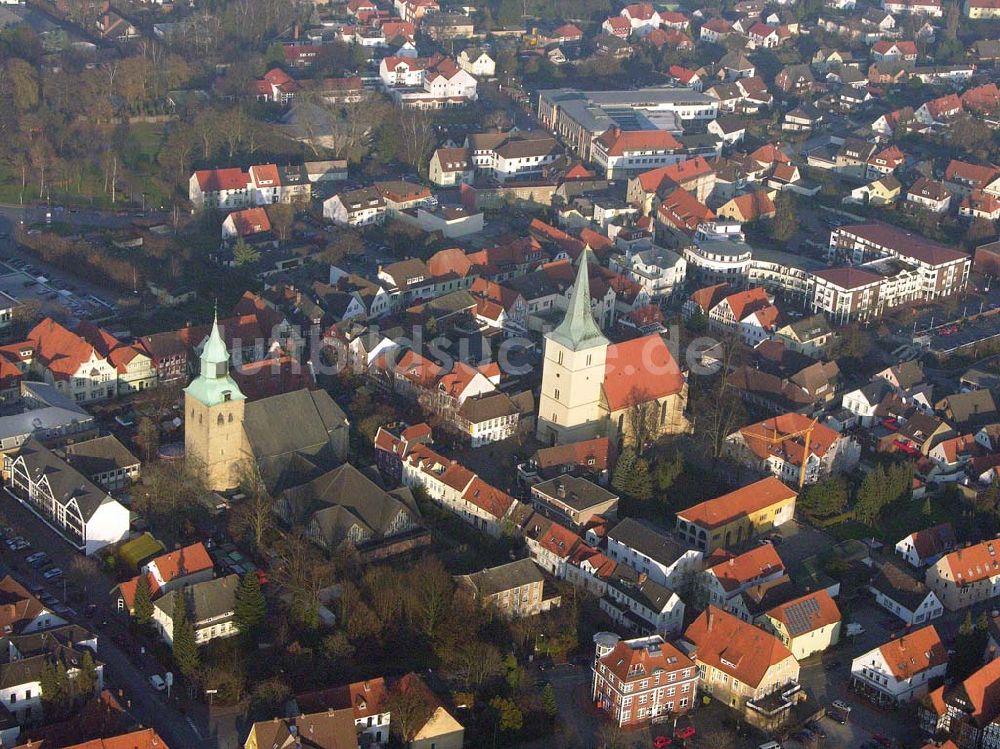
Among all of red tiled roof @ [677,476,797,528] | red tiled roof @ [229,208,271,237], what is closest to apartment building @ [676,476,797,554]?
red tiled roof @ [677,476,797,528]

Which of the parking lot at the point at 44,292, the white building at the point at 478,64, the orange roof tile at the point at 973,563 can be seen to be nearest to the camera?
the orange roof tile at the point at 973,563

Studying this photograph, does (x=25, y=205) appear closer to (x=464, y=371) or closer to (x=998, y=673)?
(x=464, y=371)

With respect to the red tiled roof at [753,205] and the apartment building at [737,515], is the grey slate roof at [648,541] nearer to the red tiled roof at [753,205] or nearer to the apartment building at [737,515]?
the apartment building at [737,515]

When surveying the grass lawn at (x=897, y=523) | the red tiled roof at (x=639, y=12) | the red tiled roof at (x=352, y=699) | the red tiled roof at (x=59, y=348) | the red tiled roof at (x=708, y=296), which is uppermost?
the red tiled roof at (x=352, y=699)

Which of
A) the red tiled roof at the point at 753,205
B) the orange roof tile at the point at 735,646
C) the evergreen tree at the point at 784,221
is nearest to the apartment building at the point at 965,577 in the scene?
the orange roof tile at the point at 735,646

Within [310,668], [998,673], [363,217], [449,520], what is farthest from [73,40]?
[998,673]

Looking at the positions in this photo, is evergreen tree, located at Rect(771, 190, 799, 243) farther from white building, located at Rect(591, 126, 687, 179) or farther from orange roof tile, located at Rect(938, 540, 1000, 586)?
orange roof tile, located at Rect(938, 540, 1000, 586)

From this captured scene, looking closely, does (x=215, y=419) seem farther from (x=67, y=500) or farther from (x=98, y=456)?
(x=67, y=500)
